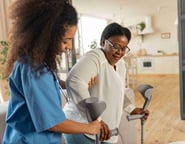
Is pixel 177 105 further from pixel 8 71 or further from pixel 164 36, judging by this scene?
pixel 164 36

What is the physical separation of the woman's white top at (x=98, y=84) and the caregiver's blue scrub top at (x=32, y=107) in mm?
271

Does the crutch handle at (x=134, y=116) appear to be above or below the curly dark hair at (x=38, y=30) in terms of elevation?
below

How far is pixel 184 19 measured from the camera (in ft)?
11.4

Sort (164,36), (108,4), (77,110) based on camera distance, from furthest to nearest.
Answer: (164,36) → (108,4) → (77,110)

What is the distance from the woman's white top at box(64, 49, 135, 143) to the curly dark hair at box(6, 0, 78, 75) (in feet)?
0.95

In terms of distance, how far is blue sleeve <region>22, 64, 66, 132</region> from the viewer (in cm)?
81

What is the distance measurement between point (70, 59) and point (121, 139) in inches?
59.9

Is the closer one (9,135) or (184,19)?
(9,135)

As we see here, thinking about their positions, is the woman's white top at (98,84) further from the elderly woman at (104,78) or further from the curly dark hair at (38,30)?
the curly dark hair at (38,30)

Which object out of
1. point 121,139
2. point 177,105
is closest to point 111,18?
point 177,105

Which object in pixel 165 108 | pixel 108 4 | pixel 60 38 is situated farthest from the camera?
pixel 108 4

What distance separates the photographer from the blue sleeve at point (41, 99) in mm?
809

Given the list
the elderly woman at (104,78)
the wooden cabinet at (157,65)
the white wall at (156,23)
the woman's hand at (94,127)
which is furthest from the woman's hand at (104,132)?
the wooden cabinet at (157,65)

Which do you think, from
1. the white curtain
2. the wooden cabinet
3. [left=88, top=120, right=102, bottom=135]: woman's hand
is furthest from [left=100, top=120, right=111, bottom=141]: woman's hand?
the wooden cabinet
